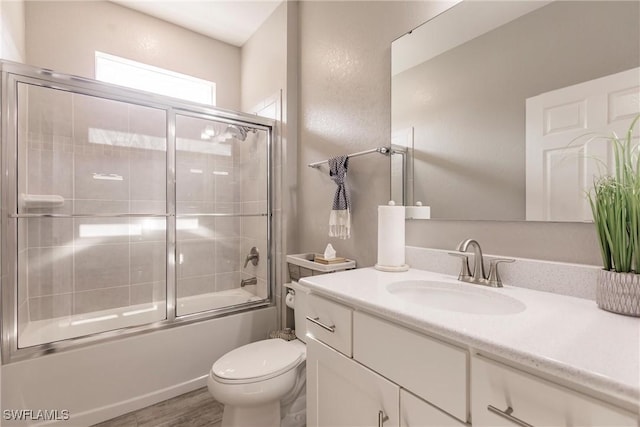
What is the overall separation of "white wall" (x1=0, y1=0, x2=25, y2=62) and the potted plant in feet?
8.58

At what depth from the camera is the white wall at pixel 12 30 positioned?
1.49 metres

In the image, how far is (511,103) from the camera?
3.58ft

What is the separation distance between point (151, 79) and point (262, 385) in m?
2.75

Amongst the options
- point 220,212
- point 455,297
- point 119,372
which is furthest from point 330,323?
point 220,212

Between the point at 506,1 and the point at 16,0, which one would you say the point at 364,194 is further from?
the point at 16,0

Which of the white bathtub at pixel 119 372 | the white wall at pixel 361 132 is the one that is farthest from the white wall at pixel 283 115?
the white bathtub at pixel 119 372

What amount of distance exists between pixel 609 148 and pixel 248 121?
7.04 ft

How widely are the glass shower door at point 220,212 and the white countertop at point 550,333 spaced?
5.42 feet

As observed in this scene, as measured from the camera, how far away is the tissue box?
171 centimetres

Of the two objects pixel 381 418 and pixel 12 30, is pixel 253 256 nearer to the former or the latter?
pixel 381 418

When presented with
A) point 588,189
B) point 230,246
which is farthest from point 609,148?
point 230,246

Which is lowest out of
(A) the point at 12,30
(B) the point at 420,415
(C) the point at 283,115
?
(B) the point at 420,415

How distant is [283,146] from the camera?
2.31 meters

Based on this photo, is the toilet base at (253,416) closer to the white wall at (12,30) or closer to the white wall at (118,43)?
the white wall at (12,30)
